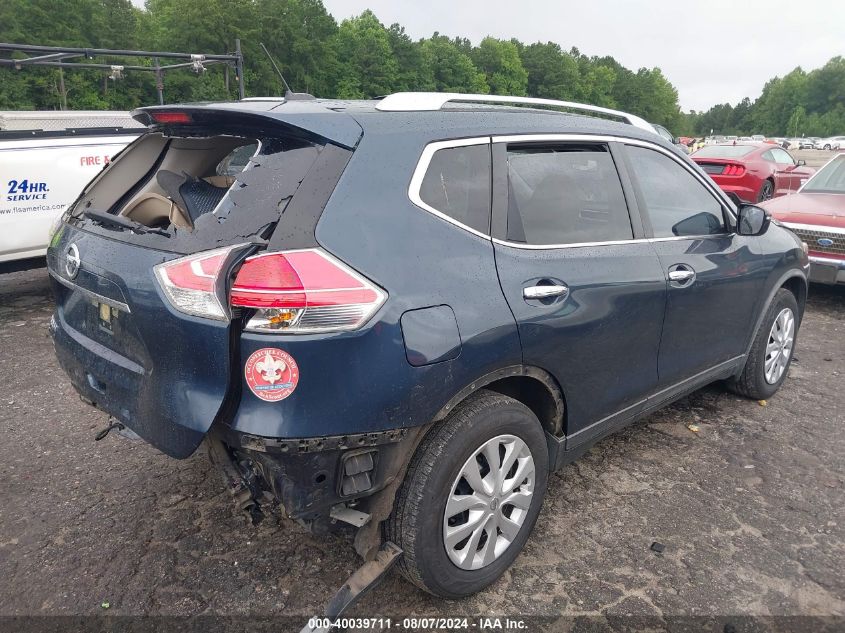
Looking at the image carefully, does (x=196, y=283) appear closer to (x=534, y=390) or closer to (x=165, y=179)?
(x=165, y=179)

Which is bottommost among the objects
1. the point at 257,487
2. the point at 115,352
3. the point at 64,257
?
the point at 257,487

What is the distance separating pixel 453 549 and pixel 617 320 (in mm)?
1231

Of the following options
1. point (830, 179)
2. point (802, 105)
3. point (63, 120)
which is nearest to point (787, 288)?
point (830, 179)

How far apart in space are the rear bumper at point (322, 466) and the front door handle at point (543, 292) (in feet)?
2.29

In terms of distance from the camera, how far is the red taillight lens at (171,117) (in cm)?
263

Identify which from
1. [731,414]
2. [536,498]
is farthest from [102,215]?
[731,414]

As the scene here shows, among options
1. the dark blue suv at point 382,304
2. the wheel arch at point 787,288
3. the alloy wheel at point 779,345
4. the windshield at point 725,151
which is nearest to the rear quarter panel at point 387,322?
the dark blue suv at point 382,304

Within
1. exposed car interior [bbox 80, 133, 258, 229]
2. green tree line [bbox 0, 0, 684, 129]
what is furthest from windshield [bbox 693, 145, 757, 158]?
green tree line [bbox 0, 0, 684, 129]

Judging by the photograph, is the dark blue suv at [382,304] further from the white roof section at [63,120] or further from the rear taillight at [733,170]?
the rear taillight at [733,170]

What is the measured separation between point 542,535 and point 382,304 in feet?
5.23

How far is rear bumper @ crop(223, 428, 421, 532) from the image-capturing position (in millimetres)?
2092

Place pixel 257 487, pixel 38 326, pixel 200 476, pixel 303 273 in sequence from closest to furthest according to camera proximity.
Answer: pixel 303 273, pixel 257 487, pixel 200 476, pixel 38 326

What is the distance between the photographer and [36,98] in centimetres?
4722

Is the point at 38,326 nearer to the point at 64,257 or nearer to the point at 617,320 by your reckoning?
the point at 64,257
